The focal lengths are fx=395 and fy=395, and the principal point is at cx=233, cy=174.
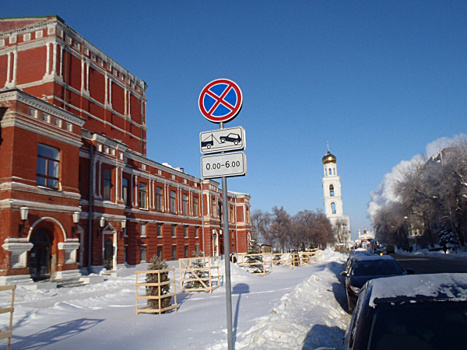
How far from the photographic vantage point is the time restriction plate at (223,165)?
531 centimetres

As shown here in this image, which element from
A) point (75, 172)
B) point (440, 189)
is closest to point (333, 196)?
point (440, 189)

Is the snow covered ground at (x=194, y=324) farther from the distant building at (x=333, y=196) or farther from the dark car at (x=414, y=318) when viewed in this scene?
the distant building at (x=333, y=196)

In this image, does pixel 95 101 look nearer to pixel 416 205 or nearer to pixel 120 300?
pixel 120 300

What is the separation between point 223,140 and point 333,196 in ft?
356

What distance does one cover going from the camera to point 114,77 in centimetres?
3366

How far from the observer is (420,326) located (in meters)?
3.12

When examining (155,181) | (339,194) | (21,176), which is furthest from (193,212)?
(339,194)

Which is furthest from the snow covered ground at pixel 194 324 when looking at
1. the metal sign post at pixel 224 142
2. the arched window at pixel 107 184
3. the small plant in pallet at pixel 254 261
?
the arched window at pixel 107 184

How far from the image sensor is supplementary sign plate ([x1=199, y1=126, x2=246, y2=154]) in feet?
17.8

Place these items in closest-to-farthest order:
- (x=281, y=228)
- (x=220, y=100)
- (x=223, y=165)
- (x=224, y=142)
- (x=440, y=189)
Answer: (x=223, y=165), (x=224, y=142), (x=220, y=100), (x=440, y=189), (x=281, y=228)

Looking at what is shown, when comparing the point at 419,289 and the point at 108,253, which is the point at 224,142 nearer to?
the point at 419,289

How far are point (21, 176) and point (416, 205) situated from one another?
4742 centimetres

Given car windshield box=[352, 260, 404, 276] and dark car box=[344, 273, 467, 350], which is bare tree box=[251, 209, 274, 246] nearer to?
car windshield box=[352, 260, 404, 276]

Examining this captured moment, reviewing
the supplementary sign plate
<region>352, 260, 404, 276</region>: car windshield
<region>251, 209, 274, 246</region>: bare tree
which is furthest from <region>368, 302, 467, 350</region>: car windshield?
<region>251, 209, 274, 246</region>: bare tree
